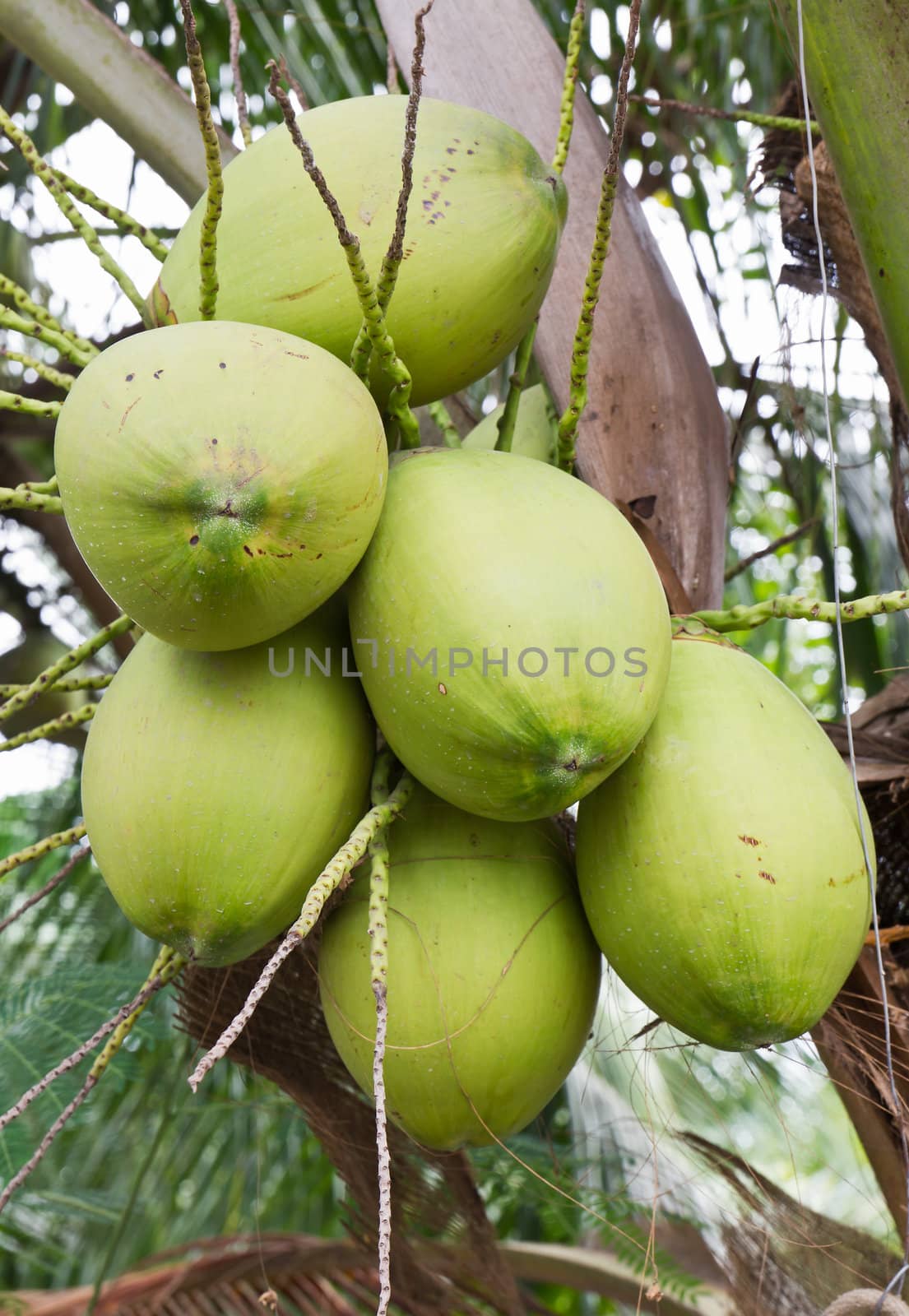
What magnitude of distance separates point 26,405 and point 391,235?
31 centimetres

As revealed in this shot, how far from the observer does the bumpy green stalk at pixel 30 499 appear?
0.89m

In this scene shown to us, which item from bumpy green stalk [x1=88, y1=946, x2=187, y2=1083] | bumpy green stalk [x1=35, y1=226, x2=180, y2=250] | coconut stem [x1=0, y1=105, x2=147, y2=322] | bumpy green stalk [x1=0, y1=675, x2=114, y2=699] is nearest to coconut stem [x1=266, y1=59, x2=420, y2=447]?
coconut stem [x1=0, y1=105, x2=147, y2=322]

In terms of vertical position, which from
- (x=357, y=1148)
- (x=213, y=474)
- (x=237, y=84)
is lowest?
(x=357, y=1148)

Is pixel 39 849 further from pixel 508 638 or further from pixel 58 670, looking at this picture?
pixel 508 638

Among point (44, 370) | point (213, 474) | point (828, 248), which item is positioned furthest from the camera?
point (828, 248)

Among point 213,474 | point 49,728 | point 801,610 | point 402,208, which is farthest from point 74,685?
point 801,610

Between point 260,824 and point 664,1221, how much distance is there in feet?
3.60

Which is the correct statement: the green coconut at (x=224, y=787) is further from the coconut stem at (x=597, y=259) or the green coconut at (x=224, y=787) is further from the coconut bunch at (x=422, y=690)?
the coconut stem at (x=597, y=259)

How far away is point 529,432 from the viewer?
4.03ft

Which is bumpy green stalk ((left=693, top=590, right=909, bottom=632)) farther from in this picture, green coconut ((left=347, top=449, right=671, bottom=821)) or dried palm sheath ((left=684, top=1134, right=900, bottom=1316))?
dried palm sheath ((left=684, top=1134, right=900, bottom=1316))

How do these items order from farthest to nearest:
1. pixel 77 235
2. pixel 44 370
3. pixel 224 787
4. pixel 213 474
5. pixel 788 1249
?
pixel 77 235 < pixel 788 1249 < pixel 44 370 < pixel 224 787 < pixel 213 474

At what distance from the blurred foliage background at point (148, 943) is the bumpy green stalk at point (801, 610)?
367mm

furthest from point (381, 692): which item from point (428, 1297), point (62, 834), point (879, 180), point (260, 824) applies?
point (428, 1297)

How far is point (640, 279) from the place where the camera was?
1254 mm
